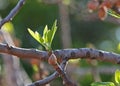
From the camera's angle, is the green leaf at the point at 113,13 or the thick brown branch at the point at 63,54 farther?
the green leaf at the point at 113,13

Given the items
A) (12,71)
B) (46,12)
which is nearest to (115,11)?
(12,71)

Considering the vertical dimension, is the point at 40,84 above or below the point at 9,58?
above

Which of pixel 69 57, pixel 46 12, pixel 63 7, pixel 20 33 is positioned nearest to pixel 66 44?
pixel 63 7

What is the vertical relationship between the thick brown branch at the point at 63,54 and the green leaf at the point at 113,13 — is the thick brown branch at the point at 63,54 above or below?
below

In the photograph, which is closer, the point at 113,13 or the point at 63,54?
the point at 63,54

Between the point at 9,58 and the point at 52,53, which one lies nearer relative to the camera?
the point at 52,53

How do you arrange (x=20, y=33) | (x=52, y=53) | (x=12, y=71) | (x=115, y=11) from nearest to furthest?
(x=52, y=53)
(x=115, y=11)
(x=12, y=71)
(x=20, y=33)

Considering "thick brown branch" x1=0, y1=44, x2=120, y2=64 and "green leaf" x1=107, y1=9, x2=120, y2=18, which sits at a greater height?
"green leaf" x1=107, y1=9, x2=120, y2=18

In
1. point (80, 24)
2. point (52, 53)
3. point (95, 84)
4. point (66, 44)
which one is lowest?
point (80, 24)

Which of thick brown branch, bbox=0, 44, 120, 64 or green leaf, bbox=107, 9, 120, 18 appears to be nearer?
thick brown branch, bbox=0, 44, 120, 64

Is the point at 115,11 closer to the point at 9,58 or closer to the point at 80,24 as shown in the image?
the point at 9,58

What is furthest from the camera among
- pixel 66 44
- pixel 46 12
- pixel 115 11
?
pixel 46 12
